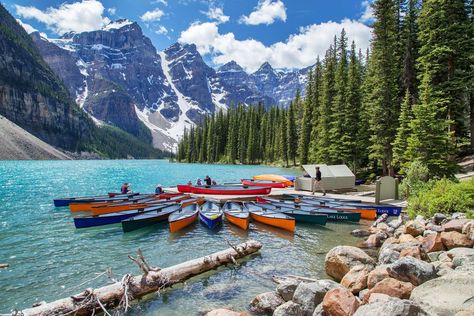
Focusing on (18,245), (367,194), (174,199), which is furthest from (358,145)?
(18,245)

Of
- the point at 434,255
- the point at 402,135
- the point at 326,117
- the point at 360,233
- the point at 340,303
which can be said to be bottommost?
the point at 360,233

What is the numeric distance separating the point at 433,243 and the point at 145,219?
14.4 metres

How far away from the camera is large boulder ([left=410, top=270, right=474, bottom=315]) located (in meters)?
5.99

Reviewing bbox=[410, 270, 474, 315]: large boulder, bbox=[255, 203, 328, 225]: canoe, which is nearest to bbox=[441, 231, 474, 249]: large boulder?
bbox=[410, 270, 474, 315]: large boulder

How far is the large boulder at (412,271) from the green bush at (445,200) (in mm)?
8109

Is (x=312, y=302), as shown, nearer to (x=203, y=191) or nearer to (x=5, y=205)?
(x=203, y=191)

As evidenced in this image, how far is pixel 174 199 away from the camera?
25.5 metres

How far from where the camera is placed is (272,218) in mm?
18656

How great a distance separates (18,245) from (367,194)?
2507 centimetres

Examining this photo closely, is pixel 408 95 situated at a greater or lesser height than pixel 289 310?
greater

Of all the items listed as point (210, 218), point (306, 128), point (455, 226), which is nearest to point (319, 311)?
point (455, 226)

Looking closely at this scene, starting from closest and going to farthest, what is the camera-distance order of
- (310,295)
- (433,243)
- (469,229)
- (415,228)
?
(310,295) → (469,229) → (433,243) → (415,228)

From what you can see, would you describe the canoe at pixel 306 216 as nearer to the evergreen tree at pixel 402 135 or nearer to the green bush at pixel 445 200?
the green bush at pixel 445 200

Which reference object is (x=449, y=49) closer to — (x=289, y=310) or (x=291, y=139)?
(x=289, y=310)
